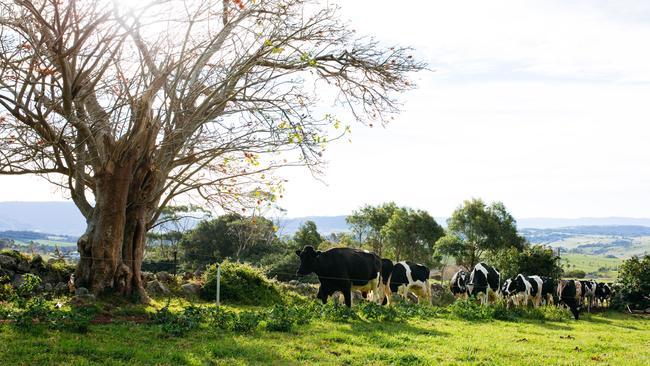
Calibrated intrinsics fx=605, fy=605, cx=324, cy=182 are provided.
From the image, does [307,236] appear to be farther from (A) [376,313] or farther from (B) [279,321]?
(B) [279,321]

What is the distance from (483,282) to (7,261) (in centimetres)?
1821

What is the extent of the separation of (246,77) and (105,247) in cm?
575

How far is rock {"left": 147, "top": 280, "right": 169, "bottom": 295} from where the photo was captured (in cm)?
1883

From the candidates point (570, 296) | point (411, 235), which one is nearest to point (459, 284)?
point (570, 296)

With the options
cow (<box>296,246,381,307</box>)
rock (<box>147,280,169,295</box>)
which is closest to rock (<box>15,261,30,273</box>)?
rock (<box>147,280,169,295</box>)

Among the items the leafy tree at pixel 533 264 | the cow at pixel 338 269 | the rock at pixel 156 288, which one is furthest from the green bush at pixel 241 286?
the leafy tree at pixel 533 264

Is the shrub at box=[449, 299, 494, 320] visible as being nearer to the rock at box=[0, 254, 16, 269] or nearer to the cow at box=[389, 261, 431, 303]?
the cow at box=[389, 261, 431, 303]

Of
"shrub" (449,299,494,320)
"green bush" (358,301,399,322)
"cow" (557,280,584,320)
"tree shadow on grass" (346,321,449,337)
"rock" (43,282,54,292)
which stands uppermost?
"rock" (43,282,54,292)

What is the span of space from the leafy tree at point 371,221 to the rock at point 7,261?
137 feet

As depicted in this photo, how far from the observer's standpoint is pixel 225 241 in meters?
46.4

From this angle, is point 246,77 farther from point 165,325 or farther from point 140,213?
point 165,325

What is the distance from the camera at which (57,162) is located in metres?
14.9

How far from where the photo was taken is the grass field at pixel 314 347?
879 centimetres

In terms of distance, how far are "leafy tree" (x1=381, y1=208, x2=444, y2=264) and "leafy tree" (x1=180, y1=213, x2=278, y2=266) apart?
11651 mm
